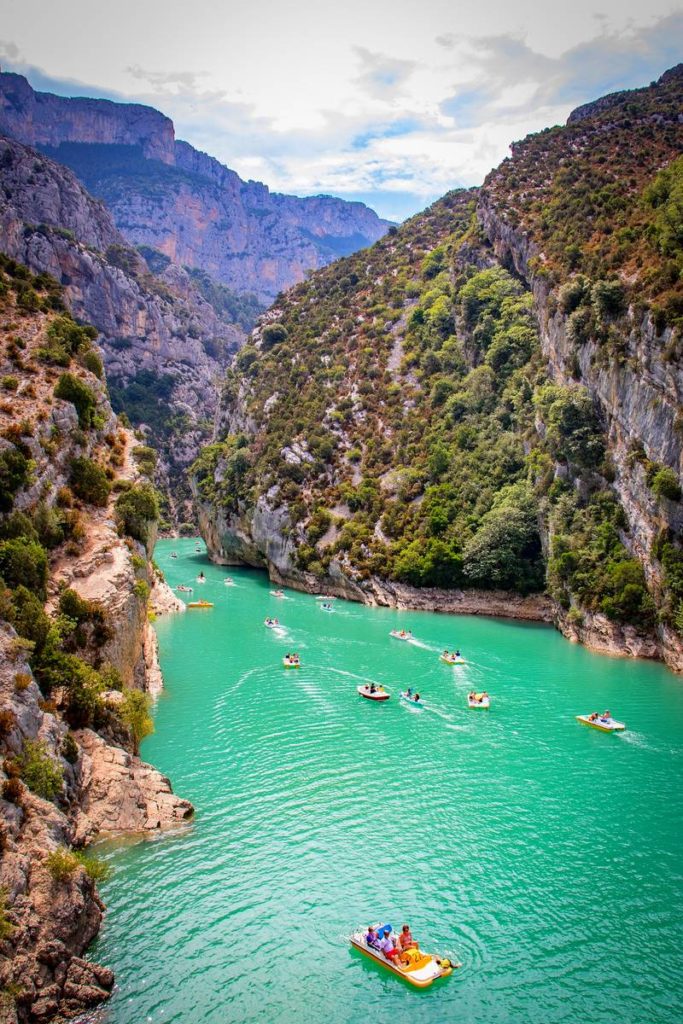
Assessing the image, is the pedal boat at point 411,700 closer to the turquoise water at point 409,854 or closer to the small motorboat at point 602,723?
the turquoise water at point 409,854

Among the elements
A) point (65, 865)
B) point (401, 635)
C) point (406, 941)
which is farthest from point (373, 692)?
point (65, 865)

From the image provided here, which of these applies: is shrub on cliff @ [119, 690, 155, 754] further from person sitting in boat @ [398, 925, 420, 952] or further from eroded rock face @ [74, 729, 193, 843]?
person sitting in boat @ [398, 925, 420, 952]

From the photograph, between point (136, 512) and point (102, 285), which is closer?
point (136, 512)

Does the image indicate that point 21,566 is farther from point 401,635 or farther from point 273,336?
point 273,336

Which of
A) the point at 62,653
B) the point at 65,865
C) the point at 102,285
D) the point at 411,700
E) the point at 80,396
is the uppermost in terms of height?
the point at 102,285

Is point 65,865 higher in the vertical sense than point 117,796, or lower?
higher
